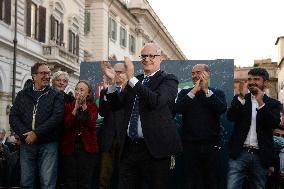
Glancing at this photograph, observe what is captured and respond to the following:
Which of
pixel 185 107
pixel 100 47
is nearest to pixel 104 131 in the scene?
pixel 185 107

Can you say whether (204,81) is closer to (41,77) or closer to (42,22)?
(41,77)

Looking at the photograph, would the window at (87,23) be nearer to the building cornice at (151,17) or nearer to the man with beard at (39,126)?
the building cornice at (151,17)

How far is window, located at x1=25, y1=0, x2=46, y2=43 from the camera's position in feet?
76.8

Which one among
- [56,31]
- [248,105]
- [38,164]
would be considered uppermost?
[56,31]

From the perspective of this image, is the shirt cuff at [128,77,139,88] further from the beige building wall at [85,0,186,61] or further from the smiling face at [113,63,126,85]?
the beige building wall at [85,0,186,61]

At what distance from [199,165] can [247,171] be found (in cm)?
61

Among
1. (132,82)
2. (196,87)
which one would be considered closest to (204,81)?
(196,87)

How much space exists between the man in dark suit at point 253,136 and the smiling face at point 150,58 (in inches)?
62.3

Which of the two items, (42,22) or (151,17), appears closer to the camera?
(42,22)

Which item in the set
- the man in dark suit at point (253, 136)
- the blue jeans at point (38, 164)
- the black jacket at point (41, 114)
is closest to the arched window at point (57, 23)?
the black jacket at point (41, 114)

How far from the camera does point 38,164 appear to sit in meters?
6.57

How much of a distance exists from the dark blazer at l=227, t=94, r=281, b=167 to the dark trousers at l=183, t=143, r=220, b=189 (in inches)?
12.6

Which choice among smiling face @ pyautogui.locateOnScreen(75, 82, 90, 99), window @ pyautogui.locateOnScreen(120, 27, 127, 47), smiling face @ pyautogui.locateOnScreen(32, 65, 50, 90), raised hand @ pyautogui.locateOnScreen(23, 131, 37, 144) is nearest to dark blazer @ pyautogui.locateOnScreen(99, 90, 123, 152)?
smiling face @ pyautogui.locateOnScreen(75, 82, 90, 99)

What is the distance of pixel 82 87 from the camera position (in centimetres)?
682
